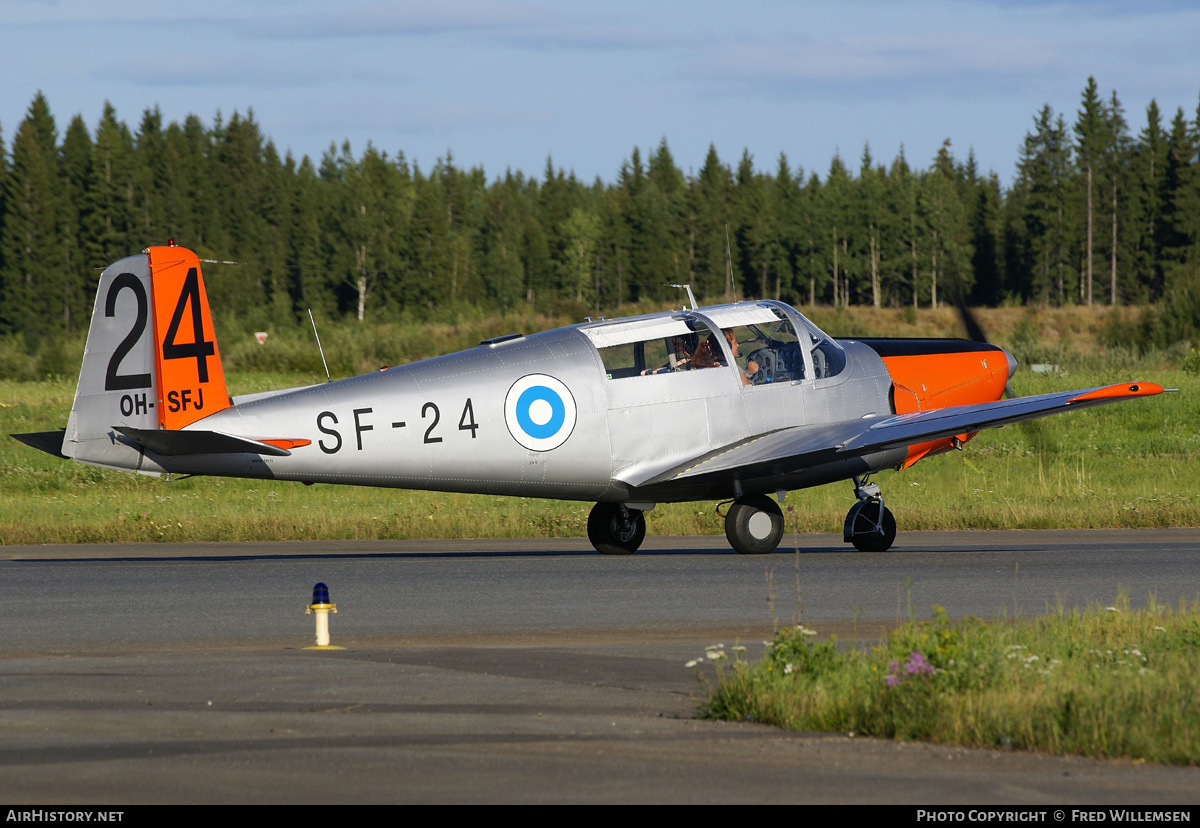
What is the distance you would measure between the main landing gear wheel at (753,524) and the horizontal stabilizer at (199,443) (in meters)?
5.21

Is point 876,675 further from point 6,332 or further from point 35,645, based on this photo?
point 6,332

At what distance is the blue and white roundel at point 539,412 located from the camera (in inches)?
568

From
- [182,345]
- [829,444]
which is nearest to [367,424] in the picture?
[182,345]

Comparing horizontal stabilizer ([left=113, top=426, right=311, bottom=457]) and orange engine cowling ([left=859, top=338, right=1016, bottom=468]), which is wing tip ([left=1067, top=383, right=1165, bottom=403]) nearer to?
orange engine cowling ([left=859, top=338, right=1016, bottom=468])

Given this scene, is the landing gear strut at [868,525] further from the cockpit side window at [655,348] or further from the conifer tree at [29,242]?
the conifer tree at [29,242]

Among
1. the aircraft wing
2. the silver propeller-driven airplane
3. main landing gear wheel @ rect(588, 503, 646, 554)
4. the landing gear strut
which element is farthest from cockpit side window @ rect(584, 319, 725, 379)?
the landing gear strut

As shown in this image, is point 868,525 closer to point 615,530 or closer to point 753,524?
point 753,524

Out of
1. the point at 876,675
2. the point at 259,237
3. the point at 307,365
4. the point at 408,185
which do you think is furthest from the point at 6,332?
the point at 876,675

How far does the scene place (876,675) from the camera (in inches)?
290

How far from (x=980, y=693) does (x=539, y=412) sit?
8.11 metres

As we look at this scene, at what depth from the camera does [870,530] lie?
16.3 metres
